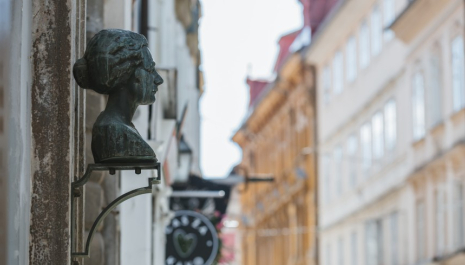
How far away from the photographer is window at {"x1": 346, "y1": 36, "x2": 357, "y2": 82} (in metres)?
41.0

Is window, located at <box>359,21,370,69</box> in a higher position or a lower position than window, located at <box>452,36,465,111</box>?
higher

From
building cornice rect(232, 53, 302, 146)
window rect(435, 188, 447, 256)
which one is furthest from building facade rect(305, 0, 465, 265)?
building cornice rect(232, 53, 302, 146)

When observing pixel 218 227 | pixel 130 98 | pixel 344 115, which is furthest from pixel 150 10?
pixel 344 115

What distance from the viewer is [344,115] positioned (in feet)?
139

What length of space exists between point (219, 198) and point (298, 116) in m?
32.1

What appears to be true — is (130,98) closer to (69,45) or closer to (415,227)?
(69,45)

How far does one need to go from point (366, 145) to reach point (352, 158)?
6.70 ft

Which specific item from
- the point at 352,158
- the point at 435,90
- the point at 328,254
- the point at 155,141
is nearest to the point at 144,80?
the point at 155,141

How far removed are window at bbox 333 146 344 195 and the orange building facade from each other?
10.3 ft

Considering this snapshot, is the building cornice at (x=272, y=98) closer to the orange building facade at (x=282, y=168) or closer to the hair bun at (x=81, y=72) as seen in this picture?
the orange building facade at (x=282, y=168)

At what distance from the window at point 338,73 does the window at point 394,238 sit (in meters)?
7.37

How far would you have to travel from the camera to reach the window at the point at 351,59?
41.0m

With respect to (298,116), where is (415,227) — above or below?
below

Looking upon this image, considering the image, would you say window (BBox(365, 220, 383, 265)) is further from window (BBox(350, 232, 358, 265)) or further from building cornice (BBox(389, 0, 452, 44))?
building cornice (BBox(389, 0, 452, 44))
